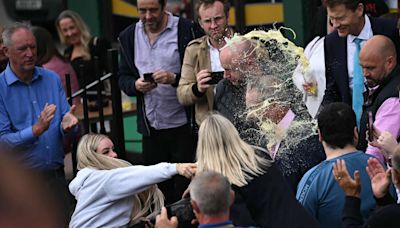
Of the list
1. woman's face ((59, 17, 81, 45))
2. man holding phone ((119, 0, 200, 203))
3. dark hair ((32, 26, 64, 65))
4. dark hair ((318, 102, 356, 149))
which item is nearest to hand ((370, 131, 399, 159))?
dark hair ((318, 102, 356, 149))

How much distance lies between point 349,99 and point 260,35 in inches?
33.3

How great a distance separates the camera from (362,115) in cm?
548

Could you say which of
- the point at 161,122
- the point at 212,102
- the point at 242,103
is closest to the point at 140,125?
the point at 161,122

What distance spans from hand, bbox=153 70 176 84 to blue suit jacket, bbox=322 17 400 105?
119 centimetres

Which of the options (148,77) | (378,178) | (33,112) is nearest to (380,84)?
(378,178)

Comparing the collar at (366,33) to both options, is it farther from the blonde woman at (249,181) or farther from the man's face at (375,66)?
the blonde woman at (249,181)

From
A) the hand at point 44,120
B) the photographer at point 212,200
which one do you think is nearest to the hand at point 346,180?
the photographer at point 212,200

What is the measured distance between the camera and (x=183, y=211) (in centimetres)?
433

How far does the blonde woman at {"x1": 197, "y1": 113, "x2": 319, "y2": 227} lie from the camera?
4.25 metres

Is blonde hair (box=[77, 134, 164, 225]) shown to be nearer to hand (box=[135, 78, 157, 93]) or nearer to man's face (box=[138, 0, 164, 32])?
hand (box=[135, 78, 157, 93])

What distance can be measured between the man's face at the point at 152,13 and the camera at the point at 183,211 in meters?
2.64

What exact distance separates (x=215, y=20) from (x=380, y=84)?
4.74ft

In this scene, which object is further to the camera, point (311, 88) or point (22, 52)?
point (22, 52)

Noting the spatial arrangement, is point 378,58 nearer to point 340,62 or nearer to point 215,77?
point 340,62
